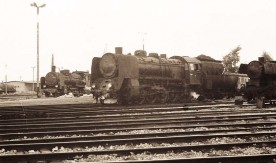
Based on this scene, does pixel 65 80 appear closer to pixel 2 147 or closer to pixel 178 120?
pixel 178 120

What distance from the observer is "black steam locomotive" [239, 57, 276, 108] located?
18672mm

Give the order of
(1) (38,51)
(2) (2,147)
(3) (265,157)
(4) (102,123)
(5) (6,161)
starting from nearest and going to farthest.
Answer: (3) (265,157), (5) (6,161), (2) (2,147), (4) (102,123), (1) (38,51)

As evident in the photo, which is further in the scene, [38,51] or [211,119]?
[38,51]

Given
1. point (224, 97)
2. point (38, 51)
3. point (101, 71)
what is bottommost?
point (224, 97)

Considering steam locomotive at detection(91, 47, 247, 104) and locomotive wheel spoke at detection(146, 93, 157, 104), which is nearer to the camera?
steam locomotive at detection(91, 47, 247, 104)

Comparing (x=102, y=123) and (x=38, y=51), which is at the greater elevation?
(x=38, y=51)

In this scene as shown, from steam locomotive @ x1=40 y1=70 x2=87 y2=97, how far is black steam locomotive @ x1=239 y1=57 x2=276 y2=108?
23.1m

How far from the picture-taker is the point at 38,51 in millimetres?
35188

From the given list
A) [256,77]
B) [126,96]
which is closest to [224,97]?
[256,77]

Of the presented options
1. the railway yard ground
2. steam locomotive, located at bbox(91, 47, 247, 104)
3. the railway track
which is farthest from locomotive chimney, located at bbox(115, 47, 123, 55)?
the railway yard ground

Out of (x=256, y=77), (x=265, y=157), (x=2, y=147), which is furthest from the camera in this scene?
(x=256, y=77)

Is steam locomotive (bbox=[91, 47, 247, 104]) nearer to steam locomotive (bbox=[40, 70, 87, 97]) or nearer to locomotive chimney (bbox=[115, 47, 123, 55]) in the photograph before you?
locomotive chimney (bbox=[115, 47, 123, 55])

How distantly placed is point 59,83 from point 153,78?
19.7 meters

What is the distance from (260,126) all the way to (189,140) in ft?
9.71
